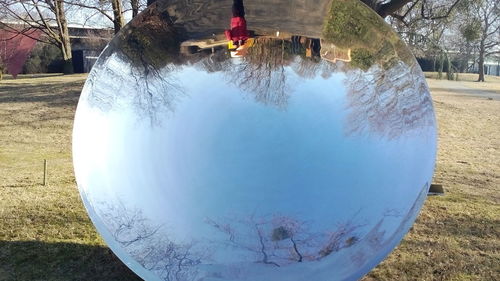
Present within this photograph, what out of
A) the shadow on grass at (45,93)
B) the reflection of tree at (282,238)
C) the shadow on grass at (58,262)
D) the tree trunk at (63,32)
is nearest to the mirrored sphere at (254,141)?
the reflection of tree at (282,238)

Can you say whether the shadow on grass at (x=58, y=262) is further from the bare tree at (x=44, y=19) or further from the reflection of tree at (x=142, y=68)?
the bare tree at (x=44, y=19)

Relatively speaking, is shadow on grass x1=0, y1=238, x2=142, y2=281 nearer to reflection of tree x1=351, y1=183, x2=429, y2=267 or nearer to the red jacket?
reflection of tree x1=351, y1=183, x2=429, y2=267

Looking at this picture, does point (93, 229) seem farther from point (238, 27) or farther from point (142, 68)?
point (238, 27)

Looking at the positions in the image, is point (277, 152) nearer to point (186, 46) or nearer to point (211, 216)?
point (211, 216)

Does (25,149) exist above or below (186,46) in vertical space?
below

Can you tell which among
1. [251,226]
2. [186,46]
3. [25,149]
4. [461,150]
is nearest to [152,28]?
[186,46]

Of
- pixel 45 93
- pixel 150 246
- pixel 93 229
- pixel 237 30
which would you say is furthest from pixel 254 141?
pixel 45 93

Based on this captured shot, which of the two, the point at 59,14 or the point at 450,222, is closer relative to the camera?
the point at 450,222
